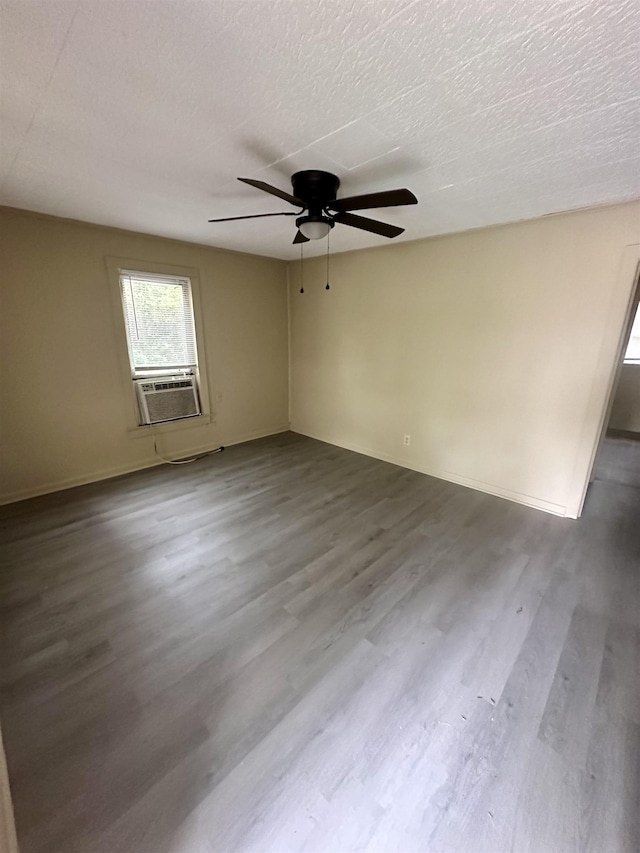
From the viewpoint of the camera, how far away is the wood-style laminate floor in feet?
3.61

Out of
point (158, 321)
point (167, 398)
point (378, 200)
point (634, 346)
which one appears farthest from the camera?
point (634, 346)

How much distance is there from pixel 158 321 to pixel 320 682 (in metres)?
3.58

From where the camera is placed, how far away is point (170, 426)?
3.93 metres

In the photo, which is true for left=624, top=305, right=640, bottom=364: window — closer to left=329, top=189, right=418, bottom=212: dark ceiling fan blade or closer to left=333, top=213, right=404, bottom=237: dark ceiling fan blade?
left=333, top=213, right=404, bottom=237: dark ceiling fan blade

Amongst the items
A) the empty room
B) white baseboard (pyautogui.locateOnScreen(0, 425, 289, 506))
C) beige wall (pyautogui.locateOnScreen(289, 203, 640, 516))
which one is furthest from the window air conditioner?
beige wall (pyautogui.locateOnScreen(289, 203, 640, 516))

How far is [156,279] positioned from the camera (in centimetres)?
358

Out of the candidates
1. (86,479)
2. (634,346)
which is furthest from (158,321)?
(634,346)

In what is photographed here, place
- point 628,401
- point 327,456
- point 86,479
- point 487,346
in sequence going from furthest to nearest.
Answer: point 628,401, point 327,456, point 86,479, point 487,346

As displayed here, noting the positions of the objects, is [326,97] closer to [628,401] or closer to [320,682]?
[320,682]

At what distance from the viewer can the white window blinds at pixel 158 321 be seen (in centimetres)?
346

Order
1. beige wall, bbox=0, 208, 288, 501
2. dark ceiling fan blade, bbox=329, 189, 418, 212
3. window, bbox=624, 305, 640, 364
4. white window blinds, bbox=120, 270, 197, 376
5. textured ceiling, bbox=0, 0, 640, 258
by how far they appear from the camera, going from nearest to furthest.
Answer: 1. textured ceiling, bbox=0, 0, 640, 258
2. dark ceiling fan blade, bbox=329, 189, 418, 212
3. beige wall, bbox=0, 208, 288, 501
4. white window blinds, bbox=120, 270, 197, 376
5. window, bbox=624, 305, 640, 364

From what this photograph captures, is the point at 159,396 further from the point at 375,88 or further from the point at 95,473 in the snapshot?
the point at 375,88

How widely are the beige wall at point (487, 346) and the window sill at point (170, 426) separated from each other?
1.72 meters

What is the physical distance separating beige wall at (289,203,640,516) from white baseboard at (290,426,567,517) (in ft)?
0.04
